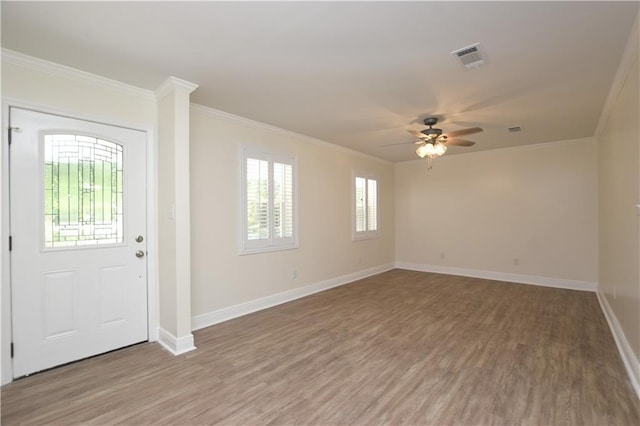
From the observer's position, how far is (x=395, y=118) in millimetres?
4199

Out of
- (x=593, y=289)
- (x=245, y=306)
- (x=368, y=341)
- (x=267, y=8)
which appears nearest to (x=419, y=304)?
(x=368, y=341)

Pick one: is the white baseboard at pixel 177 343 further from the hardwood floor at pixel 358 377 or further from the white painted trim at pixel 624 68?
the white painted trim at pixel 624 68

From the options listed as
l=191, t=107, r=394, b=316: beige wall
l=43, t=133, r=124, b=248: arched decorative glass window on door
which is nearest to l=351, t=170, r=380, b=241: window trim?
l=191, t=107, r=394, b=316: beige wall

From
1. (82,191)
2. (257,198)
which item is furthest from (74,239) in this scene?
(257,198)

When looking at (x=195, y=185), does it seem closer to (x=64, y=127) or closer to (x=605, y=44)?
(x=64, y=127)

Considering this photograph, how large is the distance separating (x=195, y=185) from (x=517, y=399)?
3727mm

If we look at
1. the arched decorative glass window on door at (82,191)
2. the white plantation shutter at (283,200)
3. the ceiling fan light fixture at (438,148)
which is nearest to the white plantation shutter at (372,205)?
the white plantation shutter at (283,200)

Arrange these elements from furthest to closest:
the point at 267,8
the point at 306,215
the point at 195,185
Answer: the point at 306,215, the point at 195,185, the point at 267,8

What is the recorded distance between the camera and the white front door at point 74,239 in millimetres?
2605

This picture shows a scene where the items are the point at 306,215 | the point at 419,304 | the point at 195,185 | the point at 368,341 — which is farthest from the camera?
the point at 306,215

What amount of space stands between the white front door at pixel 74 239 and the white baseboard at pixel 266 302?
66 centimetres

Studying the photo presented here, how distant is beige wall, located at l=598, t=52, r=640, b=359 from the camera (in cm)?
254

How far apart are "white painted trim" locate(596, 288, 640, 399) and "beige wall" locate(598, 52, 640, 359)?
0.22ft

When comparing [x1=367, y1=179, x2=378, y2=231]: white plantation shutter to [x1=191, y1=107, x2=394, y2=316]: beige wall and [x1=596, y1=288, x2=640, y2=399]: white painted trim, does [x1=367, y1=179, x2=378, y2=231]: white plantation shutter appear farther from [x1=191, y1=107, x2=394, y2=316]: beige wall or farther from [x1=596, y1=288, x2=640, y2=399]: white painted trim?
[x1=596, y1=288, x2=640, y2=399]: white painted trim
